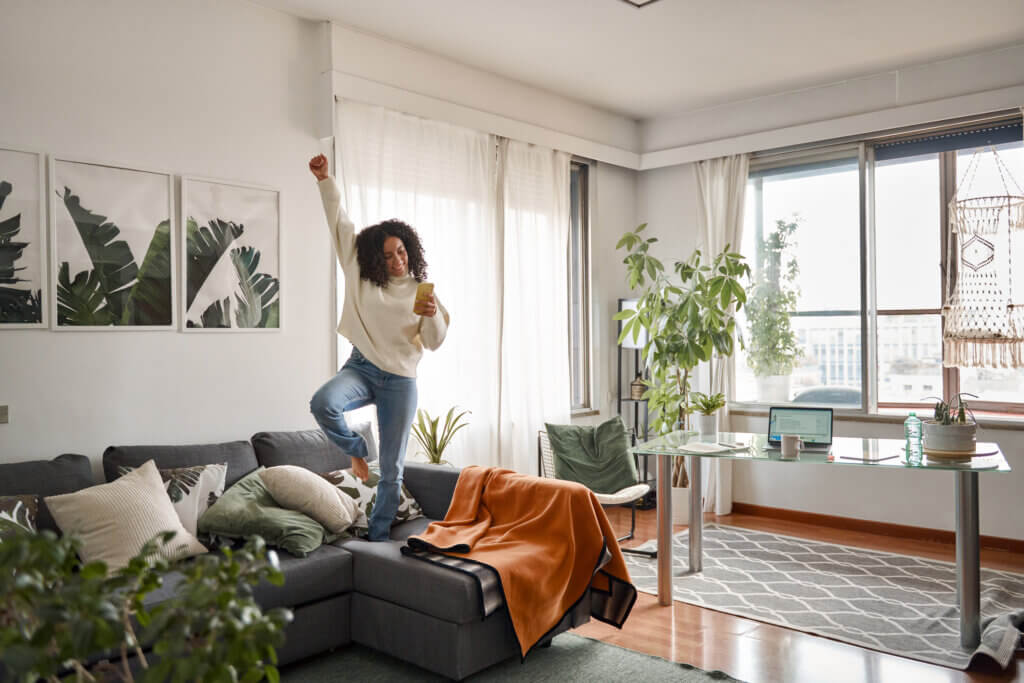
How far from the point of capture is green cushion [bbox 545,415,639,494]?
4738 mm

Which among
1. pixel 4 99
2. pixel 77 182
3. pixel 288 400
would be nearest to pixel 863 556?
pixel 288 400

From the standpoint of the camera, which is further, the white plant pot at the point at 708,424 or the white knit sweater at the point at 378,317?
the white plant pot at the point at 708,424

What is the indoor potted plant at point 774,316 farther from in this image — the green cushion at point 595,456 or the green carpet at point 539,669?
the green carpet at point 539,669

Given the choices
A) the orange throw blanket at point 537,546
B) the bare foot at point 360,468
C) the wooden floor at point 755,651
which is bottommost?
the wooden floor at point 755,651

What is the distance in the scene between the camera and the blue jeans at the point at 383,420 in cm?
335

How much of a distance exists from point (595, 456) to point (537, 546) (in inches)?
69.4

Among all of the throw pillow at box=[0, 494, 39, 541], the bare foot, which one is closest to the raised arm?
the bare foot

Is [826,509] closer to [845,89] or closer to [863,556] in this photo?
[863,556]

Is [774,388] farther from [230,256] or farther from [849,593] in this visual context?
[230,256]

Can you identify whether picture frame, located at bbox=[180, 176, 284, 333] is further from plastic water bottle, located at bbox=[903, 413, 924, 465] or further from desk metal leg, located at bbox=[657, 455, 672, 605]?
plastic water bottle, located at bbox=[903, 413, 924, 465]

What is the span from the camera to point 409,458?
4.45 metres

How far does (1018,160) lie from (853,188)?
0.95m

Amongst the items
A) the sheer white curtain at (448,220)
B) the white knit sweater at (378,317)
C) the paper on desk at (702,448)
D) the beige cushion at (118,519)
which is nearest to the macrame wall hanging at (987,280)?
the paper on desk at (702,448)

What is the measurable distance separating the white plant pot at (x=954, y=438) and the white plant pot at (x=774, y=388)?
7.77ft
